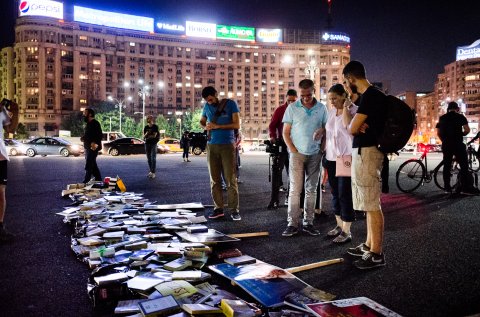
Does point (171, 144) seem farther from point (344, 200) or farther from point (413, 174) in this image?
point (344, 200)

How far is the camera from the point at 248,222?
5.98 m

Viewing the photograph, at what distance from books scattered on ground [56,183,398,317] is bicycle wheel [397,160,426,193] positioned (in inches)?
254

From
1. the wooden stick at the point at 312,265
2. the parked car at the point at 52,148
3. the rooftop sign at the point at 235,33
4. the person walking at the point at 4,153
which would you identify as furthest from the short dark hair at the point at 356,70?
the rooftop sign at the point at 235,33

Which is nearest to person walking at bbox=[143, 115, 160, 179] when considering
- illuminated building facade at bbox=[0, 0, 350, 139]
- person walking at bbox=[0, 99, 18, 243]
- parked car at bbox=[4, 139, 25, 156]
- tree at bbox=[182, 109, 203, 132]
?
person walking at bbox=[0, 99, 18, 243]

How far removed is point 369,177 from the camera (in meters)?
3.86

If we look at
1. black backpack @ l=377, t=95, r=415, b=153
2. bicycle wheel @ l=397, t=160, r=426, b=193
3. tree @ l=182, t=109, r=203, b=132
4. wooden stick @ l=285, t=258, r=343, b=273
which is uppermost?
tree @ l=182, t=109, r=203, b=132

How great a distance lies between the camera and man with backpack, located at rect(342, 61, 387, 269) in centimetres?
382

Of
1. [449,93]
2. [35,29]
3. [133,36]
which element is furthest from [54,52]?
[449,93]

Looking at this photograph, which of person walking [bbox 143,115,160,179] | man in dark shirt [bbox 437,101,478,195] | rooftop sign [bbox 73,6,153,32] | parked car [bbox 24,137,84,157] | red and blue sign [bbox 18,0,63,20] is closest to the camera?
man in dark shirt [bbox 437,101,478,195]

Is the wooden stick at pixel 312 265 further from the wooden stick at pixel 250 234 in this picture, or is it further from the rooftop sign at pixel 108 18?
the rooftop sign at pixel 108 18

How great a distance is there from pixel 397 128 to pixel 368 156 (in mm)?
395

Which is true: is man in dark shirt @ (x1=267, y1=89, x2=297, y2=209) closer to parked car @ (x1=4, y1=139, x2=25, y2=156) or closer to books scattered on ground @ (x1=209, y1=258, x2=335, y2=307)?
books scattered on ground @ (x1=209, y1=258, x2=335, y2=307)

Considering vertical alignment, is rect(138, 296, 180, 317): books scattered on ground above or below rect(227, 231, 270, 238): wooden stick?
above

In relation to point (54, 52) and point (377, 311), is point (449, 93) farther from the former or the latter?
point (377, 311)
